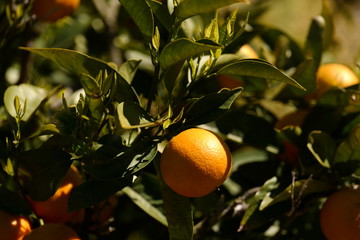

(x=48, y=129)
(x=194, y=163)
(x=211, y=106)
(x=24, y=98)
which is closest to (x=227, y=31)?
(x=211, y=106)

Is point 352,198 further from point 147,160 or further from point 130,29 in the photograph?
point 130,29

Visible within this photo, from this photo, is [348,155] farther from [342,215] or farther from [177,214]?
[177,214]

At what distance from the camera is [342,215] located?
1.07m

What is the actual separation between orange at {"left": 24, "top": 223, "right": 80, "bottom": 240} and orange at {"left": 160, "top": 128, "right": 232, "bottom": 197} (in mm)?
206

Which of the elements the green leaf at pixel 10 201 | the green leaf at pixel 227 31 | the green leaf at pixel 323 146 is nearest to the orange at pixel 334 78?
the green leaf at pixel 323 146

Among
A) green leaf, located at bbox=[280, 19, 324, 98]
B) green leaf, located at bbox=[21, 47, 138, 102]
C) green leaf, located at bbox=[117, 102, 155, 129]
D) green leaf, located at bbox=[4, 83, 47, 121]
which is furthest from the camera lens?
green leaf, located at bbox=[280, 19, 324, 98]

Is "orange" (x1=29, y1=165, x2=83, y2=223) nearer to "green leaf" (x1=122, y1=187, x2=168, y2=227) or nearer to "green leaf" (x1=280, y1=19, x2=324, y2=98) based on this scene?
→ "green leaf" (x1=122, y1=187, x2=168, y2=227)

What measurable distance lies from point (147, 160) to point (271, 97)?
1.79 feet

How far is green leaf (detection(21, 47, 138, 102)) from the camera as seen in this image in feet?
3.23

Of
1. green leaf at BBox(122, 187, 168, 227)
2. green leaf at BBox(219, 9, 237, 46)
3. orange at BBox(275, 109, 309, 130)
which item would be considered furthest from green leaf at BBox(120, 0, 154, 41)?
orange at BBox(275, 109, 309, 130)

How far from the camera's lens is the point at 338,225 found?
1.07m

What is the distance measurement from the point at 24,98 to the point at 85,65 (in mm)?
215

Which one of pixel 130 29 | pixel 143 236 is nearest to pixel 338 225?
pixel 143 236

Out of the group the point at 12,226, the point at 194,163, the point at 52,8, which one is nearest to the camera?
the point at 194,163
